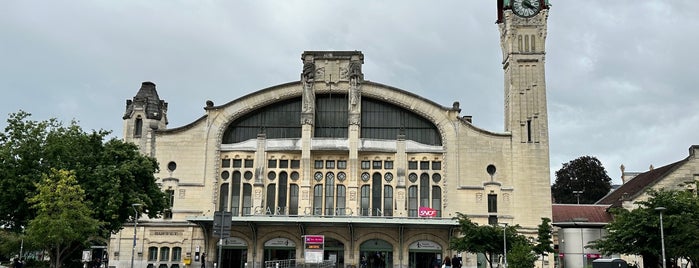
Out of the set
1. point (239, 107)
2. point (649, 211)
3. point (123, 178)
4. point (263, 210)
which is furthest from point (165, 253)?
point (649, 211)

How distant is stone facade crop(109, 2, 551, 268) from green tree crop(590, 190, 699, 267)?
15527 millimetres

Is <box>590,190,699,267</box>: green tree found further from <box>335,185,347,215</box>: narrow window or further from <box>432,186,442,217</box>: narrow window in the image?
<box>335,185,347,215</box>: narrow window

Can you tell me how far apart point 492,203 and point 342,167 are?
42.6ft

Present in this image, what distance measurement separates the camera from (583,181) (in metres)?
81.1

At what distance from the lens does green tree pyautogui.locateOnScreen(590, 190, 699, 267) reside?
35.5m

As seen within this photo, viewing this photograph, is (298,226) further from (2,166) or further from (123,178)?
(2,166)

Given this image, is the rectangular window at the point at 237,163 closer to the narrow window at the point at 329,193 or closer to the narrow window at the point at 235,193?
the narrow window at the point at 235,193

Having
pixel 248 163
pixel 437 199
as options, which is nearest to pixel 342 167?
pixel 248 163

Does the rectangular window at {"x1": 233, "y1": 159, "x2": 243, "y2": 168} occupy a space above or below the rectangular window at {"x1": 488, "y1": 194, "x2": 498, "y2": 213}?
above

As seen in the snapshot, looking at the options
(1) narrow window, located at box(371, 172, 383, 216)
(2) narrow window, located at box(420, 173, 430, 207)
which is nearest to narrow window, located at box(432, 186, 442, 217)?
(2) narrow window, located at box(420, 173, 430, 207)

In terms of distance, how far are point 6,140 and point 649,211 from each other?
124ft

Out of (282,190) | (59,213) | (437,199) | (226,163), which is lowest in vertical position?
(59,213)

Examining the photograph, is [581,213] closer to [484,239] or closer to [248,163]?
[484,239]

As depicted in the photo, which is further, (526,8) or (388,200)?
(526,8)
